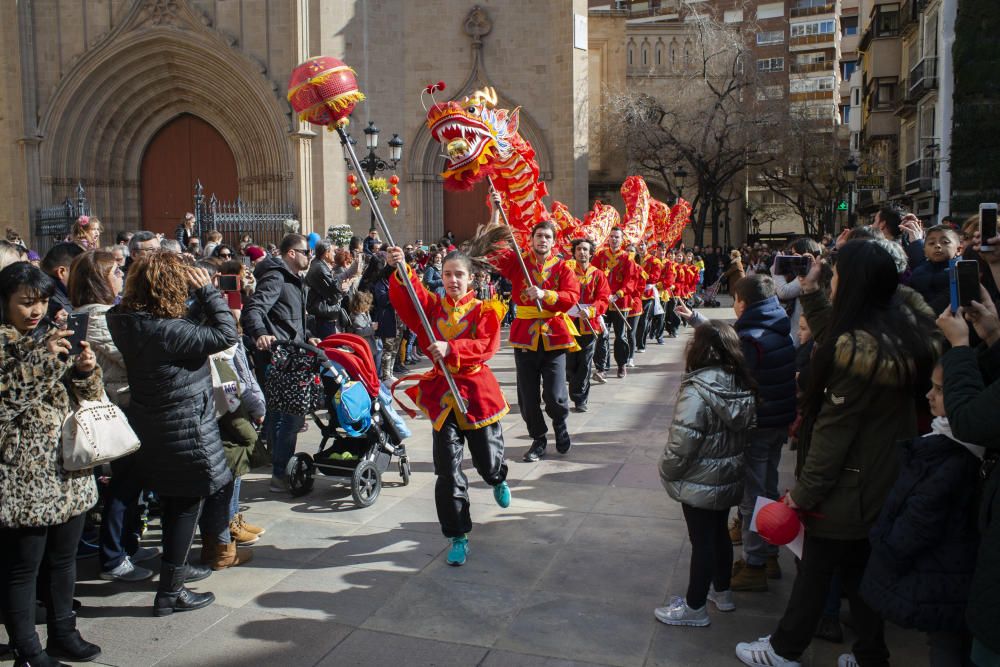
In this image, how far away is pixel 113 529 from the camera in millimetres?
4578

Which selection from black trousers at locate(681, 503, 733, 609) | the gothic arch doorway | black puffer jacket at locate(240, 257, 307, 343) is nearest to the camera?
black trousers at locate(681, 503, 733, 609)

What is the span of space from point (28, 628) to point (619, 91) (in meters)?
30.9

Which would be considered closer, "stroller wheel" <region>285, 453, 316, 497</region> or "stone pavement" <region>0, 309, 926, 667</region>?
"stone pavement" <region>0, 309, 926, 667</region>

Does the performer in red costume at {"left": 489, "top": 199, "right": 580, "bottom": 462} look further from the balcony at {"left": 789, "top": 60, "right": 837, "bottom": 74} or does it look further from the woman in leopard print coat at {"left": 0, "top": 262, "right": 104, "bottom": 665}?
the balcony at {"left": 789, "top": 60, "right": 837, "bottom": 74}

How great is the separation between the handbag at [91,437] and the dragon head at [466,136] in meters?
3.50

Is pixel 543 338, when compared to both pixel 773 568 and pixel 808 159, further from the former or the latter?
pixel 808 159

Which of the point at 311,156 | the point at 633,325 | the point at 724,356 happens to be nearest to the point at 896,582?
the point at 724,356

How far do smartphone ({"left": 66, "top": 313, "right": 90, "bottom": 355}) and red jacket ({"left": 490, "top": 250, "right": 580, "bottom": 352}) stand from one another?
3.63 metres

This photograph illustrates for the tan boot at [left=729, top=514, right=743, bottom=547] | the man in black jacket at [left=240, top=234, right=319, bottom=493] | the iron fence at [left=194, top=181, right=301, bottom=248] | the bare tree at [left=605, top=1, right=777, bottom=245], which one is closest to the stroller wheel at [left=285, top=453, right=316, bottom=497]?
the man in black jacket at [left=240, top=234, right=319, bottom=493]

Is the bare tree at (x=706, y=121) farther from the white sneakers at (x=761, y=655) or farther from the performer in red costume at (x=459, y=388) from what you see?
the white sneakers at (x=761, y=655)

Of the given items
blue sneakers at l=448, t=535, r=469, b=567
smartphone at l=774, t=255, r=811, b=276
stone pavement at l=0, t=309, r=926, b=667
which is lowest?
stone pavement at l=0, t=309, r=926, b=667

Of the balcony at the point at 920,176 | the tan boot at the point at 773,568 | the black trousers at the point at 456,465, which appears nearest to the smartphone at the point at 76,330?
the black trousers at the point at 456,465

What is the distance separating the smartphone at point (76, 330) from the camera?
3.58 meters

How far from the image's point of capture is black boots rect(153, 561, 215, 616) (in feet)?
13.6
